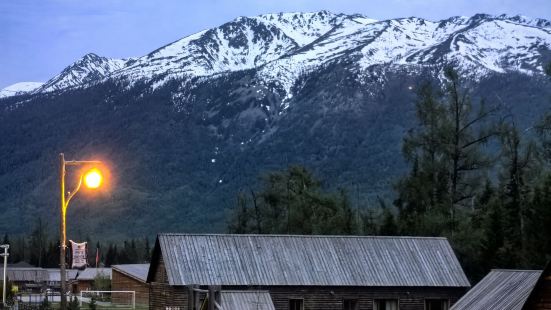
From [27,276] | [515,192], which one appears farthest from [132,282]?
[27,276]

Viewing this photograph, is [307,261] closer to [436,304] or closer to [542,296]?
[436,304]

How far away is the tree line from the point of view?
62138mm

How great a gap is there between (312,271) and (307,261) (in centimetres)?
85

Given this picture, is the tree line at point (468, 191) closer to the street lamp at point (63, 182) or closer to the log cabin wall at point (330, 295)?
the log cabin wall at point (330, 295)

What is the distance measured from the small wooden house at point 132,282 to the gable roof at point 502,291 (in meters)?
43.4

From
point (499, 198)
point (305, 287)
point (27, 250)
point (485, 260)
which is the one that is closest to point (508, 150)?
point (499, 198)

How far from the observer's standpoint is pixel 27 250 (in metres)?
186

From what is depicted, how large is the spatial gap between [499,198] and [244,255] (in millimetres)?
22611

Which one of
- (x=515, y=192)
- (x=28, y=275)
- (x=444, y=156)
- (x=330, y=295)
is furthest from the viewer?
(x=28, y=275)

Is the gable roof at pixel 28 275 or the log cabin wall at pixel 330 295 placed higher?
the log cabin wall at pixel 330 295

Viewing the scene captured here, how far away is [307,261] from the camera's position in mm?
54594

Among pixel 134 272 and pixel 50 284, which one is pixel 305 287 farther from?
pixel 50 284

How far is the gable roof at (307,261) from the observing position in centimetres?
5256

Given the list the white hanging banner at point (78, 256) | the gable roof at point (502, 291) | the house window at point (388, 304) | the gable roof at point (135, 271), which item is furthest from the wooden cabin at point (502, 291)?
the gable roof at point (135, 271)
